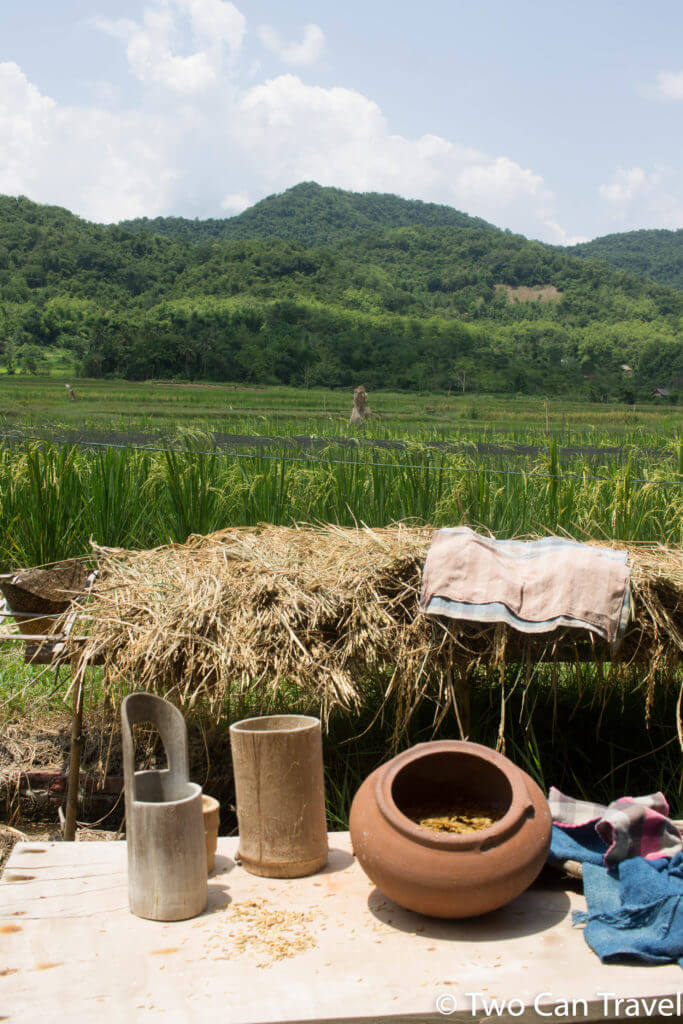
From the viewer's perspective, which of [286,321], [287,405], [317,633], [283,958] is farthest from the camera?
[286,321]

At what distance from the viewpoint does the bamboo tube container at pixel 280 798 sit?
2.13 metres

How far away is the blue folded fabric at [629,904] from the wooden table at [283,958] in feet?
0.12

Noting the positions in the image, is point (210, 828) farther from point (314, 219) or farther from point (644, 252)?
point (644, 252)

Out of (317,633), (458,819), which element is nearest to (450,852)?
(458,819)

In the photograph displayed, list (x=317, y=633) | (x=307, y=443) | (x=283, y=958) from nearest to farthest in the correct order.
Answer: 1. (x=283, y=958)
2. (x=317, y=633)
3. (x=307, y=443)

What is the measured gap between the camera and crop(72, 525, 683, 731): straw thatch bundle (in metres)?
2.60

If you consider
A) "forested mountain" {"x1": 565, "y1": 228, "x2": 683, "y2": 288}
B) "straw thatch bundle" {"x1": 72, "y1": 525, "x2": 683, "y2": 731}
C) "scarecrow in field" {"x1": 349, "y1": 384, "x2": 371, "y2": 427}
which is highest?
"forested mountain" {"x1": 565, "y1": 228, "x2": 683, "y2": 288}

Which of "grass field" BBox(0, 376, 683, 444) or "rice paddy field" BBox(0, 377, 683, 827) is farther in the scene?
"grass field" BBox(0, 376, 683, 444)

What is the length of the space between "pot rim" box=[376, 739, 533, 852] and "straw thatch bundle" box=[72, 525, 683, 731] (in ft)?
1.16

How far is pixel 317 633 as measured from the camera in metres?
2.69

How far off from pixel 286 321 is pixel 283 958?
39.1 meters

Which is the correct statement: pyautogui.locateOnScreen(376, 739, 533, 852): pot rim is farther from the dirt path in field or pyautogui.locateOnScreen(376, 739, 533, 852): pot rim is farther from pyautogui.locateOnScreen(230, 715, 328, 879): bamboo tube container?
the dirt path in field

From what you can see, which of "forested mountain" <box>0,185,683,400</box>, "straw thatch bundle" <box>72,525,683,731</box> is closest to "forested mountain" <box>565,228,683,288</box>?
"forested mountain" <box>0,185,683,400</box>

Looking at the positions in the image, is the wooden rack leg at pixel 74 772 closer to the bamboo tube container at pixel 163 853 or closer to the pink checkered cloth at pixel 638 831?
the bamboo tube container at pixel 163 853
